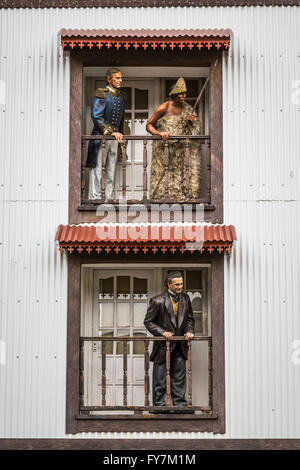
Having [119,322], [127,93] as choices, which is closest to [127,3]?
[127,93]

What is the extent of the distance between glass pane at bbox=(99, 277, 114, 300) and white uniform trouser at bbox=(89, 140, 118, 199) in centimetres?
150

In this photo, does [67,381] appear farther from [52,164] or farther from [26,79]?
[26,79]

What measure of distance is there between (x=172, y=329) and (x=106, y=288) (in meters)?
1.66

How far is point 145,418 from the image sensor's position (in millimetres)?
9117

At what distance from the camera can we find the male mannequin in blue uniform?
32.0 feet

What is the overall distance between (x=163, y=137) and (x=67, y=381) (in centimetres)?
333

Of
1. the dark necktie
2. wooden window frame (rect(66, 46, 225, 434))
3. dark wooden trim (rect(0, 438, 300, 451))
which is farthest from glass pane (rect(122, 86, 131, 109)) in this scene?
dark wooden trim (rect(0, 438, 300, 451))

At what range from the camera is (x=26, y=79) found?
966 cm

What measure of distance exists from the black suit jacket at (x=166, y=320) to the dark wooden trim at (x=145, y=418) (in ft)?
1.28

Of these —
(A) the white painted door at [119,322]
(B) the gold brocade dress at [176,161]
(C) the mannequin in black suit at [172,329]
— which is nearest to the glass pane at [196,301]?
(A) the white painted door at [119,322]

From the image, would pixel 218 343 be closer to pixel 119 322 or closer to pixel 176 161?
pixel 119 322

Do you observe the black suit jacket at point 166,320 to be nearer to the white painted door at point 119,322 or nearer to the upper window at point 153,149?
the white painted door at point 119,322

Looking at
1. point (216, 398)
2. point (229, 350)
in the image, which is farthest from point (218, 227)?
point (216, 398)

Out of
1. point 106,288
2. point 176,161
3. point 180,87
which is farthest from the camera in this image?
point 106,288
